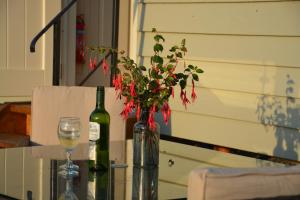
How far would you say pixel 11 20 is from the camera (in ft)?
17.4

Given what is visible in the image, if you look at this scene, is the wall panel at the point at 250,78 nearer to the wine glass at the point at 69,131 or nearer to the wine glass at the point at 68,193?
the wine glass at the point at 69,131

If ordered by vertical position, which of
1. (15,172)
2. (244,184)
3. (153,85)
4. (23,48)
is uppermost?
(23,48)

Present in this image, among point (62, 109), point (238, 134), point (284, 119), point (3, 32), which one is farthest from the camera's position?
point (3, 32)

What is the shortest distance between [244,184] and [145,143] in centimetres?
121

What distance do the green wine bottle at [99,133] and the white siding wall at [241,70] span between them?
5.89 ft

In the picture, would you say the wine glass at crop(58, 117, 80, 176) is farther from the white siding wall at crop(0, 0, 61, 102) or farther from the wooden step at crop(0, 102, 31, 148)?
the white siding wall at crop(0, 0, 61, 102)

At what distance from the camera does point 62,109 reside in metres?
3.19

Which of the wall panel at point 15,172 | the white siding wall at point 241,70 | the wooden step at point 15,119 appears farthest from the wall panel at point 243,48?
the wall panel at point 15,172

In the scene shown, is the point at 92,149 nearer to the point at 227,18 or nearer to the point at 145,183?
the point at 145,183

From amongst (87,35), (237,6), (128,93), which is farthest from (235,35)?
(87,35)

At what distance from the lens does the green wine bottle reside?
84.4 inches

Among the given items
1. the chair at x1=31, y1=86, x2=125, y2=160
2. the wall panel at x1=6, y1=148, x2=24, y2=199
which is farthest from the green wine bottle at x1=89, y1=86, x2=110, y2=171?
the chair at x1=31, y1=86, x2=125, y2=160

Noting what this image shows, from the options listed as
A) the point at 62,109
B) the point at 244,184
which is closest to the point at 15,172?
the point at 62,109

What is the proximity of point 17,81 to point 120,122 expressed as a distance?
7.74 ft
